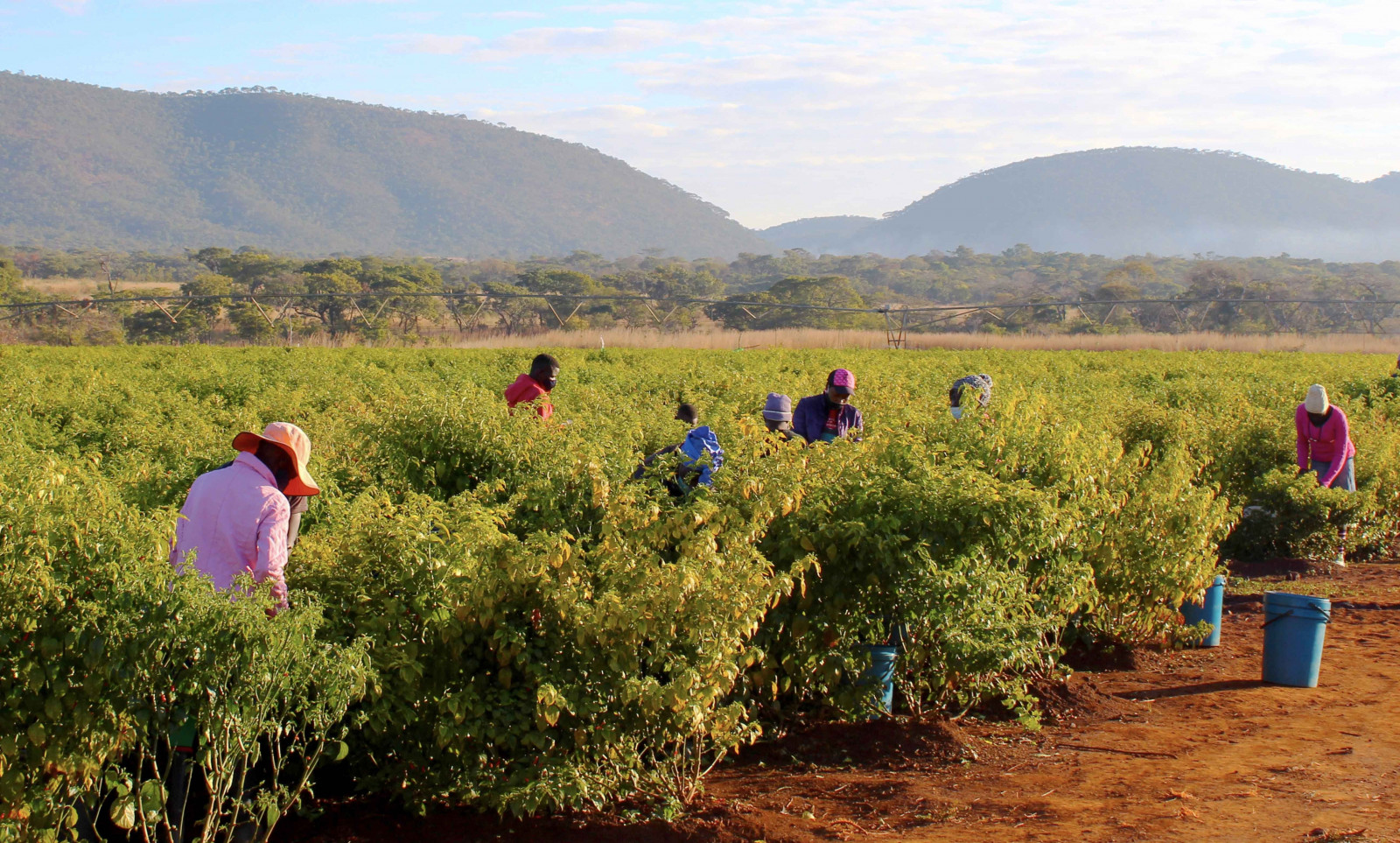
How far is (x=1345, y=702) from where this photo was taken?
22.1ft

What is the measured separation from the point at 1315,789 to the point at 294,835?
436 centimetres

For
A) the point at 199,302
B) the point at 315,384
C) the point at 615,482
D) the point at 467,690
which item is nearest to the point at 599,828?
the point at 467,690

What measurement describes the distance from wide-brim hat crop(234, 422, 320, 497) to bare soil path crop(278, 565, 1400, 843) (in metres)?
1.29

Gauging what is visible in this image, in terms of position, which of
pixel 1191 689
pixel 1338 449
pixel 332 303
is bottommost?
pixel 1191 689

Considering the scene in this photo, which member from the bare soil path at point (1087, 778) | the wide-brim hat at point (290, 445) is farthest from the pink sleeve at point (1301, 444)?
the wide-brim hat at point (290, 445)

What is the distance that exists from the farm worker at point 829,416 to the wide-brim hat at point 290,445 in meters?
4.40

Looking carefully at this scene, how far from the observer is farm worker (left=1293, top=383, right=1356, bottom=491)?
1062 centimetres

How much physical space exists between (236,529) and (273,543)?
0.54 ft

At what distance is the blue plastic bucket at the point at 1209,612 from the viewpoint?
7.86 meters

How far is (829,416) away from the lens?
28.4ft

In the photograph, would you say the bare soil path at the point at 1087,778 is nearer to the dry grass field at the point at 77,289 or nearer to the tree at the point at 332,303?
the tree at the point at 332,303

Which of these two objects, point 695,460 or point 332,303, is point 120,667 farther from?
point 332,303

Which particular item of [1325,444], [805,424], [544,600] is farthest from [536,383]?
[1325,444]

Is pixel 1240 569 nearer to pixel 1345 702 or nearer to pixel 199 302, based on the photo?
pixel 1345 702
